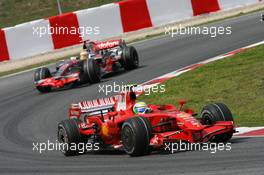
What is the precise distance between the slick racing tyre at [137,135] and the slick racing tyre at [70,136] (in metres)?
1.47

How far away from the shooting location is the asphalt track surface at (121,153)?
974cm

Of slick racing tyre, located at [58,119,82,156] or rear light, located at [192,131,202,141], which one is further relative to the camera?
slick racing tyre, located at [58,119,82,156]

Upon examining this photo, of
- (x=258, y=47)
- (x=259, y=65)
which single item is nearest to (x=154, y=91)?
(x=259, y=65)

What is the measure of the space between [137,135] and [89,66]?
9.59m

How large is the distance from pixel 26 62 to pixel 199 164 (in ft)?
56.5

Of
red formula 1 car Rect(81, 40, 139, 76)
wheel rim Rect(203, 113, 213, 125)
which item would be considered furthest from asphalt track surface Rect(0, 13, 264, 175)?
wheel rim Rect(203, 113, 213, 125)

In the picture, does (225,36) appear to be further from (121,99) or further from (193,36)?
(121,99)

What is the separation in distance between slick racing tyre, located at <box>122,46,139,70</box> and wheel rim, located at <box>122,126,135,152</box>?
10.2m

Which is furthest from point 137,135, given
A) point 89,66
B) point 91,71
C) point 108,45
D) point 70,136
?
point 108,45

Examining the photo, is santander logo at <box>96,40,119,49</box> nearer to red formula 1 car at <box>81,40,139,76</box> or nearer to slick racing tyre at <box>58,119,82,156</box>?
red formula 1 car at <box>81,40,139,76</box>

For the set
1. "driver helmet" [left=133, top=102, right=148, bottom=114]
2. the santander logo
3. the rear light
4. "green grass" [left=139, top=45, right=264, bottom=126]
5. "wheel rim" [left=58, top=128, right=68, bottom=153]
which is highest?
"driver helmet" [left=133, top=102, right=148, bottom=114]

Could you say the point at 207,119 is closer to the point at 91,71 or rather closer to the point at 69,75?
the point at 91,71

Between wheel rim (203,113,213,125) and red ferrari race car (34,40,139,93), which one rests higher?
wheel rim (203,113,213,125)

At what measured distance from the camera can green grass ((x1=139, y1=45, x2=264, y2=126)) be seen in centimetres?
1448
